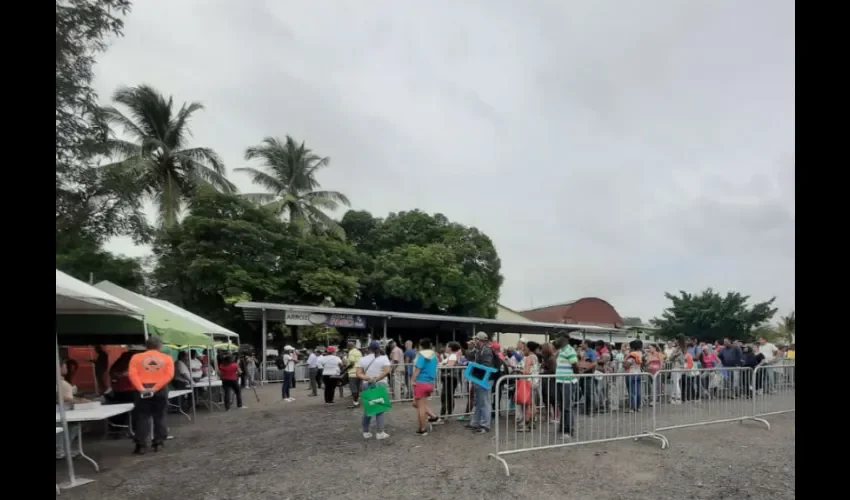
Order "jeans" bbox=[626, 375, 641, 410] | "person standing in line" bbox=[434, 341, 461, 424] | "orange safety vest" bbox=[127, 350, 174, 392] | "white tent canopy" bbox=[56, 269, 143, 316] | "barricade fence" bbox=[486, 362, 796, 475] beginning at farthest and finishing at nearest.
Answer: "person standing in line" bbox=[434, 341, 461, 424] < "jeans" bbox=[626, 375, 641, 410] < "barricade fence" bbox=[486, 362, 796, 475] < "orange safety vest" bbox=[127, 350, 174, 392] < "white tent canopy" bbox=[56, 269, 143, 316]

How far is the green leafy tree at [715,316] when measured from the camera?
107 feet

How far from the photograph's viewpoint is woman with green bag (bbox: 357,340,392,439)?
8.71 m

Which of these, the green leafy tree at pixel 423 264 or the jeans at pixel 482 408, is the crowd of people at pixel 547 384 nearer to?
the jeans at pixel 482 408

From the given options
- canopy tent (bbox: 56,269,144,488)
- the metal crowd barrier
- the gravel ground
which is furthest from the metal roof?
the metal crowd barrier

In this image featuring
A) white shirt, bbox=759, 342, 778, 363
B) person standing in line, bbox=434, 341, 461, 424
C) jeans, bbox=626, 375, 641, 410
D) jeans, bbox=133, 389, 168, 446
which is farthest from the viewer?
white shirt, bbox=759, 342, 778, 363

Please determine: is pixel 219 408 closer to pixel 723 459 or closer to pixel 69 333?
pixel 69 333

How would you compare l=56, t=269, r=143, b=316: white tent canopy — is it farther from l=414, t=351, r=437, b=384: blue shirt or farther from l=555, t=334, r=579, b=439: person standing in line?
l=555, t=334, r=579, b=439: person standing in line

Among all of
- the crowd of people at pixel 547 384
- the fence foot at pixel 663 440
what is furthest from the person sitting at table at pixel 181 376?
the fence foot at pixel 663 440

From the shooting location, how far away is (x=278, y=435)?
968 cm

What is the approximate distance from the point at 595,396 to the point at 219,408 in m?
10.7

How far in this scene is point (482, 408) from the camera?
941 cm

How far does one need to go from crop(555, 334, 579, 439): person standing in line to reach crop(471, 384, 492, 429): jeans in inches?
50.9

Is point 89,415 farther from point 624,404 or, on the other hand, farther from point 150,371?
point 624,404
